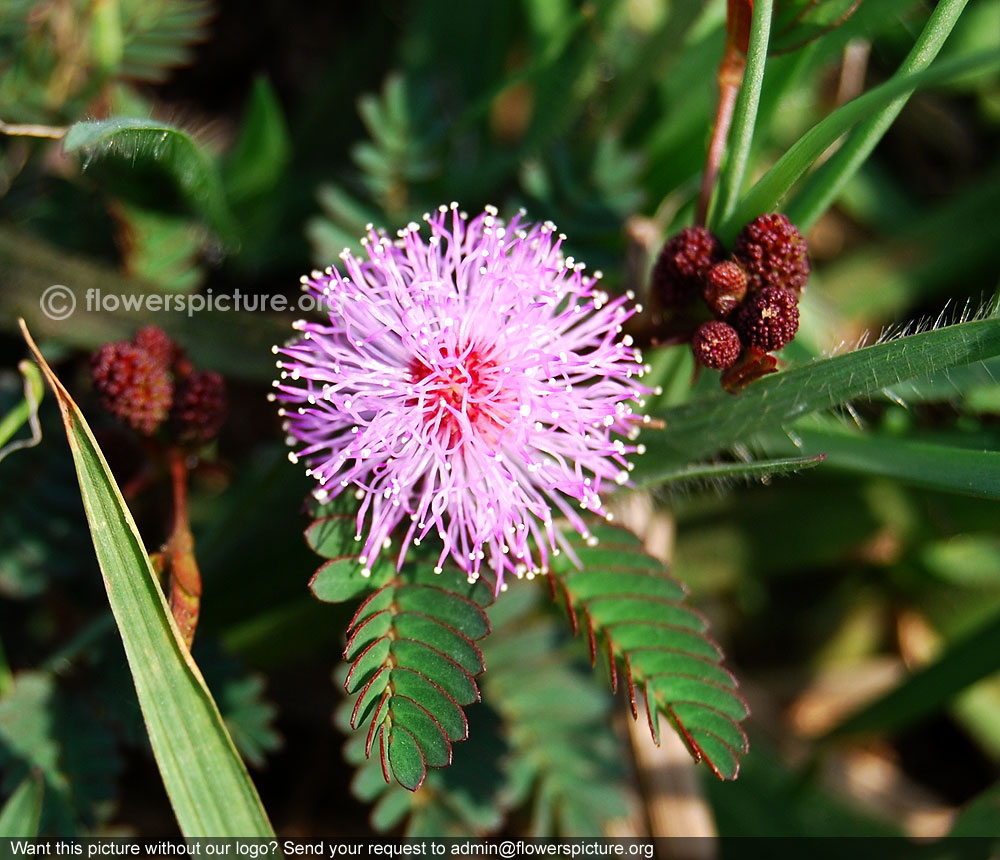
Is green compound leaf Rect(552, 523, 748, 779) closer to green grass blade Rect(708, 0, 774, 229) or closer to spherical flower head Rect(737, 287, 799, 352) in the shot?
spherical flower head Rect(737, 287, 799, 352)

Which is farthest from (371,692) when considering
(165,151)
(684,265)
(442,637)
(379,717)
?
(165,151)

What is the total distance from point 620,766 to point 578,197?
1369mm

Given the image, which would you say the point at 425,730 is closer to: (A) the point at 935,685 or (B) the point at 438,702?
(B) the point at 438,702

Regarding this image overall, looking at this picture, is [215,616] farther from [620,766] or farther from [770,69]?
[770,69]

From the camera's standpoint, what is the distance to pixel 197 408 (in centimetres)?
157

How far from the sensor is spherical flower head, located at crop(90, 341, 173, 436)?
1.52m

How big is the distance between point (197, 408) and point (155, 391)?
8 cm

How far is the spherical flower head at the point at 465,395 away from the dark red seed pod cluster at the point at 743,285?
0.14 m

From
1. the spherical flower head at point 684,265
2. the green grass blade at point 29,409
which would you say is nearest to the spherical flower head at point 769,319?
the spherical flower head at point 684,265

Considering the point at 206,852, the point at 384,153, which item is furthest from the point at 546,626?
the point at 384,153

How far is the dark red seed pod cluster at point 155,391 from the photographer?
1526 mm

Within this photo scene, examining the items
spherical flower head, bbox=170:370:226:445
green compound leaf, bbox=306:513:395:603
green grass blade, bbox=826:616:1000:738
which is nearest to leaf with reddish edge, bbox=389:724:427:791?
green compound leaf, bbox=306:513:395:603

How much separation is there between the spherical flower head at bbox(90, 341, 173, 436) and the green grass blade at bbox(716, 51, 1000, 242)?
108 cm

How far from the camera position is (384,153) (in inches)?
84.4
